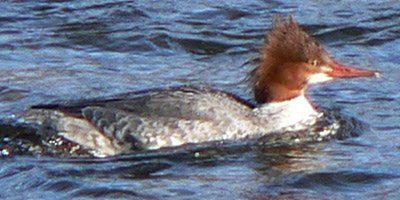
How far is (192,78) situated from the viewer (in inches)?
544

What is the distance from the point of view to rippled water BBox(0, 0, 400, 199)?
1084cm

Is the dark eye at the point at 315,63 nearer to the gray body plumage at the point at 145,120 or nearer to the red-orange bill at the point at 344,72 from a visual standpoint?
the red-orange bill at the point at 344,72

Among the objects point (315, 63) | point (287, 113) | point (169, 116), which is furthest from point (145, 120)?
point (315, 63)

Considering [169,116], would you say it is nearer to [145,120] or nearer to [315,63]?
[145,120]

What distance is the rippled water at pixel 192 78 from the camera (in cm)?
1084

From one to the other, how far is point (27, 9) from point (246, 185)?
5.45 meters

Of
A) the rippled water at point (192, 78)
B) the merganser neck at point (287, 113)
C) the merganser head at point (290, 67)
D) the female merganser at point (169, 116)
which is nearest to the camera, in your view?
the rippled water at point (192, 78)

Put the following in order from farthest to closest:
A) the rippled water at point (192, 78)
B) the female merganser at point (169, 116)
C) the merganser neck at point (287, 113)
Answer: the merganser neck at point (287, 113) < the female merganser at point (169, 116) < the rippled water at point (192, 78)

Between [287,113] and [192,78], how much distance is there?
61.1 inches

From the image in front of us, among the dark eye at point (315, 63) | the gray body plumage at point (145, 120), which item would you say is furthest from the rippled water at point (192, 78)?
the dark eye at point (315, 63)

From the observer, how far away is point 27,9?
15.7 meters

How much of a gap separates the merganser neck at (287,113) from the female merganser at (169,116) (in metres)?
0.01

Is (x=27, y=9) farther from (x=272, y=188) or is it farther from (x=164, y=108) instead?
(x=272, y=188)

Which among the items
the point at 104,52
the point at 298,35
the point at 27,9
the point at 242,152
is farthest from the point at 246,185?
the point at 27,9
